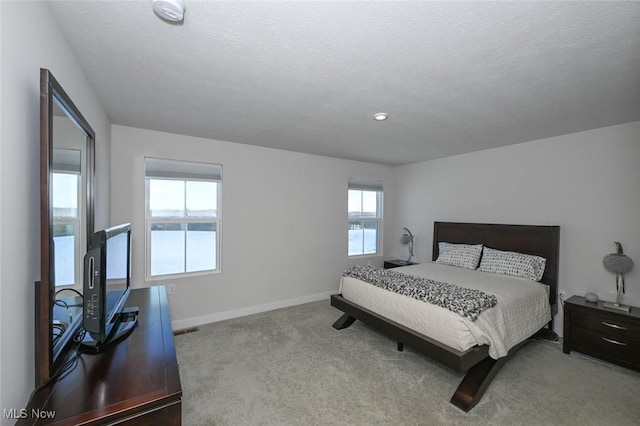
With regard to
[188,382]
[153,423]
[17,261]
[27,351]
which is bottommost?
[188,382]

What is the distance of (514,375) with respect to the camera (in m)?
2.38

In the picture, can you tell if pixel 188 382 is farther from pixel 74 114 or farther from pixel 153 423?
pixel 74 114

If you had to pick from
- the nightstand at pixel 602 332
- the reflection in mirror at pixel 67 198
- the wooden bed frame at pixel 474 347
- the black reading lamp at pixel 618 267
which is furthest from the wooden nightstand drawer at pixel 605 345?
the reflection in mirror at pixel 67 198

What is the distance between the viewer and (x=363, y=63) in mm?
1655

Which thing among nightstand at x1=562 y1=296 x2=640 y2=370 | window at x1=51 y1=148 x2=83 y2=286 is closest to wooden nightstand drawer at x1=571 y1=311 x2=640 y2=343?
nightstand at x1=562 y1=296 x2=640 y2=370

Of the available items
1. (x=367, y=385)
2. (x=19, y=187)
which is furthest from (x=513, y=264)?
(x=19, y=187)

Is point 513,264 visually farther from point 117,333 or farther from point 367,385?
point 117,333

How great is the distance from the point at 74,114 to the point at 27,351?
3.49 feet

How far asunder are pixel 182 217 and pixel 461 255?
11.9 feet

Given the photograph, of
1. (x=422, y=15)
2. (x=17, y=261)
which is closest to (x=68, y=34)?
(x=17, y=261)

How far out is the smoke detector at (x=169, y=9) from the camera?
1.14 meters

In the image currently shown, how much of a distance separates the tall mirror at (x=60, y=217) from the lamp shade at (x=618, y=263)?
163 inches

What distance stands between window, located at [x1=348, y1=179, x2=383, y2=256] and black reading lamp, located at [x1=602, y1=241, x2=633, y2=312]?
9.73 feet

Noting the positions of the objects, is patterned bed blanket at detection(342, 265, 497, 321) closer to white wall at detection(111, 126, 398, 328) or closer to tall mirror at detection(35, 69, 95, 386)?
white wall at detection(111, 126, 398, 328)
